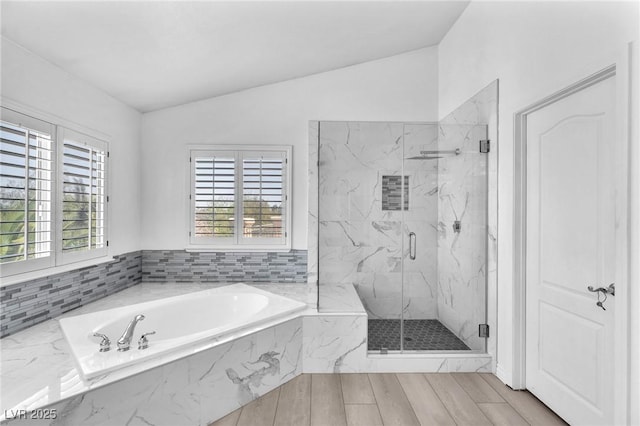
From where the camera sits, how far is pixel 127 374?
157cm

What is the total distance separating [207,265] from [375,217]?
1978 millimetres

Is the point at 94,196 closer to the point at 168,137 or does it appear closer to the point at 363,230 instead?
the point at 168,137

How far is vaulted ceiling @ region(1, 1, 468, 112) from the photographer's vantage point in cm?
197

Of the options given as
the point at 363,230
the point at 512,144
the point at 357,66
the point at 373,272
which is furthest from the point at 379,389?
the point at 357,66

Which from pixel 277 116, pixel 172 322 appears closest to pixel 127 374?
pixel 172 322

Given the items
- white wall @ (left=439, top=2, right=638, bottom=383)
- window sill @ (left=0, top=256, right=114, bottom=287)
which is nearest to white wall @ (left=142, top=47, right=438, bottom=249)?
white wall @ (left=439, top=2, right=638, bottom=383)

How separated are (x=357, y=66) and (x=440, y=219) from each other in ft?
6.62

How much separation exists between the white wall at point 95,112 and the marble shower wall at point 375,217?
1.95 m

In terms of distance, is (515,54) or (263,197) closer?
(515,54)

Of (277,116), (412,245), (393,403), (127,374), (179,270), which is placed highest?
(277,116)

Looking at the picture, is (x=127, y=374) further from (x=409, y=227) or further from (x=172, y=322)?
(x=409, y=227)

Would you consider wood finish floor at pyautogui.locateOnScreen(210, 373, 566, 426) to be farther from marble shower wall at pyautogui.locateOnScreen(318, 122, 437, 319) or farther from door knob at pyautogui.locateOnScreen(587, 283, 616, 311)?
door knob at pyautogui.locateOnScreen(587, 283, 616, 311)

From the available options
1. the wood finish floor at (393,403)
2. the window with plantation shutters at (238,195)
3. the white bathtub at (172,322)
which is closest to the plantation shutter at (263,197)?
the window with plantation shutters at (238,195)

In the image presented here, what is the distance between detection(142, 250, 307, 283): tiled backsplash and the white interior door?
240cm
